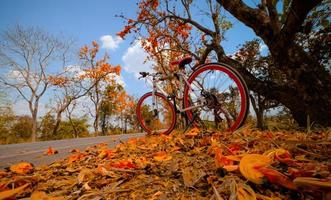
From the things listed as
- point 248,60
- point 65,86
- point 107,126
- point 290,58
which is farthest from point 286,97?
point 107,126

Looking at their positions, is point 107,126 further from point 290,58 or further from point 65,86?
point 290,58

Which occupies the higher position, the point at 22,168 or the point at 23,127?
the point at 23,127

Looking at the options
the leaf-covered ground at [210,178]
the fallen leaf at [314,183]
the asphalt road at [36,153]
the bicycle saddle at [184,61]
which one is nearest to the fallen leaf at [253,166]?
the leaf-covered ground at [210,178]

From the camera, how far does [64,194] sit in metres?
1.30

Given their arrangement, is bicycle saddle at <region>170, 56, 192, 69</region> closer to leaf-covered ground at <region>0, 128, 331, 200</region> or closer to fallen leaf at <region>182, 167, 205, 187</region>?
leaf-covered ground at <region>0, 128, 331, 200</region>

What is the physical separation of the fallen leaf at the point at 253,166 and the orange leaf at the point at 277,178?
0.09 feet

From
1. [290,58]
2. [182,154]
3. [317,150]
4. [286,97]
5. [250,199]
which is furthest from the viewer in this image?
[286,97]

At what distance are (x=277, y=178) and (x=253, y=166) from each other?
0.15m

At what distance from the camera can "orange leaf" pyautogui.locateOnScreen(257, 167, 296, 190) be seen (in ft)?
3.09

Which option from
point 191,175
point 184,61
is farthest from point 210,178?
point 184,61

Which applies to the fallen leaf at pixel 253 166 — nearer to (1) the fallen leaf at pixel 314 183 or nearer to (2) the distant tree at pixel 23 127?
(1) the fallen leaf at pixel 314 183

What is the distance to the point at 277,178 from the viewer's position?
98 centimetres

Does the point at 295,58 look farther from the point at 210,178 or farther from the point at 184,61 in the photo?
the point at 210,178

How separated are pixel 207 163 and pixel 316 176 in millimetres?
640
